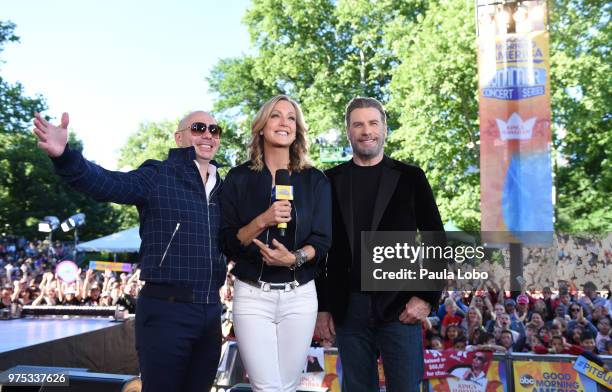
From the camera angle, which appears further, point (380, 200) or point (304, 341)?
Result: point (380, 200)

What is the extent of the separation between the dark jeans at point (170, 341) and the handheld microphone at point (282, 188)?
0.53 metres

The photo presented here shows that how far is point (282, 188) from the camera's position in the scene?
2412 mm

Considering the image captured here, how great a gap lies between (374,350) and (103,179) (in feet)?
4.85

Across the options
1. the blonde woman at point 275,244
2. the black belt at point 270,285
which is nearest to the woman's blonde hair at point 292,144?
the blonde woman at point 275,244

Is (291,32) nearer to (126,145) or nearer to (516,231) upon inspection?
(516,231)

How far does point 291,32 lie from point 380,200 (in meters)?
21.8

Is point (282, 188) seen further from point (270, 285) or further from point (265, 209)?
point (270, 285)

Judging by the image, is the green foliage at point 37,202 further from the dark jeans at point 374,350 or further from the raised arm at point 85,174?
the dark jeans at point 374,350

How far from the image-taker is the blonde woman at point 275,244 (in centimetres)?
237

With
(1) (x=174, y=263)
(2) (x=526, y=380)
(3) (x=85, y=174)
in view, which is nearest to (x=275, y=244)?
(1) (x=174, y=263)

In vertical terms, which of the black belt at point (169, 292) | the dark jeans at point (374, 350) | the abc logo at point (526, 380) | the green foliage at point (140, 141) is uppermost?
the green foliage at point (140, 141)

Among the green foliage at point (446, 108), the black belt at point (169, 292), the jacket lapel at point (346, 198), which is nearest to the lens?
the black belt at point (169, 292)

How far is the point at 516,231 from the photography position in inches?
451

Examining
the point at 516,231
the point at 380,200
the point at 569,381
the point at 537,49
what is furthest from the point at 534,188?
the point at 380,200
